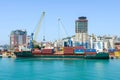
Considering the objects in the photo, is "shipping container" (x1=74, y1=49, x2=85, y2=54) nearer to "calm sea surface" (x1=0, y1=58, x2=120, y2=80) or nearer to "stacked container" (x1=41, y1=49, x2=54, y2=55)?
"stacked container" (x1=41, y1=49, x2=54, y2=55)

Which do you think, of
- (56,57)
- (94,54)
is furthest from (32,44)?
(94,54)

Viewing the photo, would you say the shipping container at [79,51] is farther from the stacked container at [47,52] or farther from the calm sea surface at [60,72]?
the calm sea surface at [60,72]

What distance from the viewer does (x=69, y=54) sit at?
8812cm

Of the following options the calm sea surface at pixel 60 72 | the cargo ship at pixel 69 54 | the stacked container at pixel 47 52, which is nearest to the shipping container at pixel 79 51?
the cargo ship at pixel 69 54

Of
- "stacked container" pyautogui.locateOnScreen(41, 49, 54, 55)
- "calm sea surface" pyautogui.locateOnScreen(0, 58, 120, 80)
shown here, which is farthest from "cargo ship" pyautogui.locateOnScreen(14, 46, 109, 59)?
"calm sea surface" pyautogui.locateOnScreen(0, 58, 120, 80)

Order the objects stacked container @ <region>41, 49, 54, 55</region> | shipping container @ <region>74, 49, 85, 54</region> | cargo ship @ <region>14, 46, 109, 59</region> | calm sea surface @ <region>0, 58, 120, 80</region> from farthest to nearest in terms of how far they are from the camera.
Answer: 1. stacked container @ <region>41, 49, 54, 55</region>
2. shipping container @ <region>74, 49, 85, 54</region>
3. cargo ship @ <region>14, 46, 109, 59</region>
4. calm sea surface @ <region>0, 58, 120, 80</region>

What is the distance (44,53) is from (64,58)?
6920 mm

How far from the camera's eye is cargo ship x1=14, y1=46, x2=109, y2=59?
277ft

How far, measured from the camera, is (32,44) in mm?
101750

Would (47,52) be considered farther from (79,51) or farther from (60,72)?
(60,72)

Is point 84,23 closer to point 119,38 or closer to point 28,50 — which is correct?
point 119,38

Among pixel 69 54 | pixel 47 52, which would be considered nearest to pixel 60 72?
pixel 69 54

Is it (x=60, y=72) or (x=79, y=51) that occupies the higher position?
(x=79, y=51)

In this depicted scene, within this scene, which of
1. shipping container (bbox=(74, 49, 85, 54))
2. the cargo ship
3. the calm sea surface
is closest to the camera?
the calm sea surface
